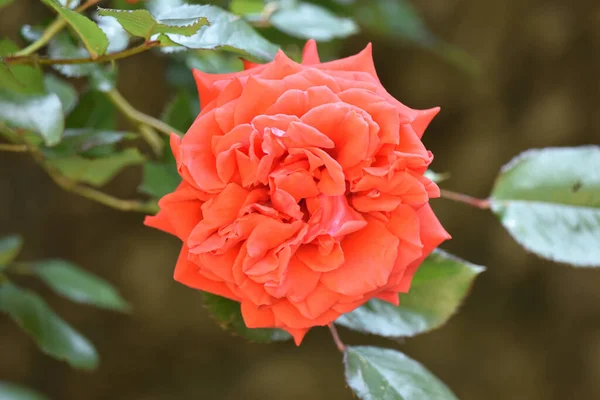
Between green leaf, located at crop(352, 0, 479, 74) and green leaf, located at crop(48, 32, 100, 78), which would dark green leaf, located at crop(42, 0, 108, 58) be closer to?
green leaf, located at crop(48, 32, 100, 78)

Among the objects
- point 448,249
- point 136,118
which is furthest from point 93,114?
point 448,249

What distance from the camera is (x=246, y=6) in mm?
467

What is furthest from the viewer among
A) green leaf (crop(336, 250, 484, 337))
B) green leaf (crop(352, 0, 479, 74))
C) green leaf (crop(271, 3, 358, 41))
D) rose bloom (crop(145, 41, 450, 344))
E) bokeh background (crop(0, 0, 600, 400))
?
bokeh background (crop(0, 0, 600, 400))

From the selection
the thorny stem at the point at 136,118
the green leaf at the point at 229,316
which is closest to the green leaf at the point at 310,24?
the thorny stem at the point at 136,118

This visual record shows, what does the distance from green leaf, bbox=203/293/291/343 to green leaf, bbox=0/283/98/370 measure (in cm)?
20

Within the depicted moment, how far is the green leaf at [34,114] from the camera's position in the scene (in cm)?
32

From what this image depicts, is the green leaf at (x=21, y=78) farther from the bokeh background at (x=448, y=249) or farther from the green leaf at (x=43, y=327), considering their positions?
the bokeh background at (x=448, y=249)

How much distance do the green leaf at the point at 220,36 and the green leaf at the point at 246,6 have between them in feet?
0.43

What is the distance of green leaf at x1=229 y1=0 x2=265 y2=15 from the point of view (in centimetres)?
45

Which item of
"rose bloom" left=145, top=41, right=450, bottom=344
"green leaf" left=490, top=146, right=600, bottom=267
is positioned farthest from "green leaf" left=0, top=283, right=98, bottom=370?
"green leaf" left=490, top=146, right=600, bottom=267

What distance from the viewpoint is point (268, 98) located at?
0.89 ft

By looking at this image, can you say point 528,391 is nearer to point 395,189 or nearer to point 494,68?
point 494,68

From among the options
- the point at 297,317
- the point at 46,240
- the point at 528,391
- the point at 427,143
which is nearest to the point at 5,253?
the point at 297,317

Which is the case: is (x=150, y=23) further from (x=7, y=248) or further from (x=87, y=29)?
(x=7, y=248)
